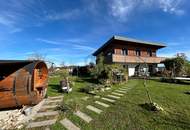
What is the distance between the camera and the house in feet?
62.0

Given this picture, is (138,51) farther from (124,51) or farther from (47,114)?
(47,114)

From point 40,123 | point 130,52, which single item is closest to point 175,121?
point 40,123

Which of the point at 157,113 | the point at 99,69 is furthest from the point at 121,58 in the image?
the point at 157,113

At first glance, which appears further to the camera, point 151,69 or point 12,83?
point 151,69

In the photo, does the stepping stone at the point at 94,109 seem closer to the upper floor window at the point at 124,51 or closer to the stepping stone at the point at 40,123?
the stepping stone at the point at 40,123

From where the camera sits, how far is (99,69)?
13.7m

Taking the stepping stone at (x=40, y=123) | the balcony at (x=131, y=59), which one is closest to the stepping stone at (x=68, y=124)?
the stepping stone at (x=40, y=123)

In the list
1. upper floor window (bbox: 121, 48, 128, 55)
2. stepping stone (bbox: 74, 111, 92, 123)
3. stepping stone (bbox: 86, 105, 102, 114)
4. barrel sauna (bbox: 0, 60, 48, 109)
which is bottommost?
stepping stone (bbox: 74, 111, 92, 123)

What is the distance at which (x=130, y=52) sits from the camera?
2166 centimetres

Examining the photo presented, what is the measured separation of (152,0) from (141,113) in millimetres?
9544

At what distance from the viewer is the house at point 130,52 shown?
744 inches

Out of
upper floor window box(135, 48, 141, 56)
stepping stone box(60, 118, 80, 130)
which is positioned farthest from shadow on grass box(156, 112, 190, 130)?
upper floor window box(135, 48, 141, 56)

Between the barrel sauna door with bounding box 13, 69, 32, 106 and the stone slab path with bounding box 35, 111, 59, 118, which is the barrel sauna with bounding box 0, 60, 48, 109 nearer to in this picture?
the barrel sauna door with bounding box 13, 69, 32, 106

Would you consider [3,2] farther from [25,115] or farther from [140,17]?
[140,17]
